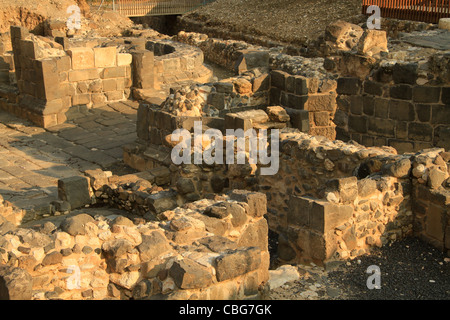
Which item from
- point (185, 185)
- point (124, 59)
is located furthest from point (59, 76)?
point (185, 185)

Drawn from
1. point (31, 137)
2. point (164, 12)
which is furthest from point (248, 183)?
point (164, 12)

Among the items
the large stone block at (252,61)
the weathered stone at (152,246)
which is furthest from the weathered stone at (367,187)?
the large stone block at (252,61)

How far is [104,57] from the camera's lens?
14.8 metres

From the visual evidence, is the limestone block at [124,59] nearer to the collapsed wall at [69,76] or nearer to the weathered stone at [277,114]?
the collapsed wall at [69,76]

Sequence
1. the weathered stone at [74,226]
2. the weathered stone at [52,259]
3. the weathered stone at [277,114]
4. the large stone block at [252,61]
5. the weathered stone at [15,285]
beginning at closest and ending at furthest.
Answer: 1. the weathered stone at [15,285]
2. the weathered stone at [52,259]
3. the weathered stone at [74,226]
4. the weathered stone at [277,114]
5. the large stone block at [252,61]

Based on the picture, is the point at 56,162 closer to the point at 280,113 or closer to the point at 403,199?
the point at 280,113

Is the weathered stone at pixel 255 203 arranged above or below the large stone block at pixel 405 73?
below

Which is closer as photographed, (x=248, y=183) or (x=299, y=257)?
(x=299, y=257)

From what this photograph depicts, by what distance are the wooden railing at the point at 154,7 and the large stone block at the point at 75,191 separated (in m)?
17.6

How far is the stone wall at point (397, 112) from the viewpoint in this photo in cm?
987


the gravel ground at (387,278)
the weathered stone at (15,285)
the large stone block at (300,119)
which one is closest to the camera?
the weathered stone at (15,285)

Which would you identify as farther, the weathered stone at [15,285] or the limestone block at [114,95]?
the limestone block at [114,95]

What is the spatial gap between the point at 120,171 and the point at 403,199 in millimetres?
5664

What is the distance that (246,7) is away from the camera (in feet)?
A: 85.2
